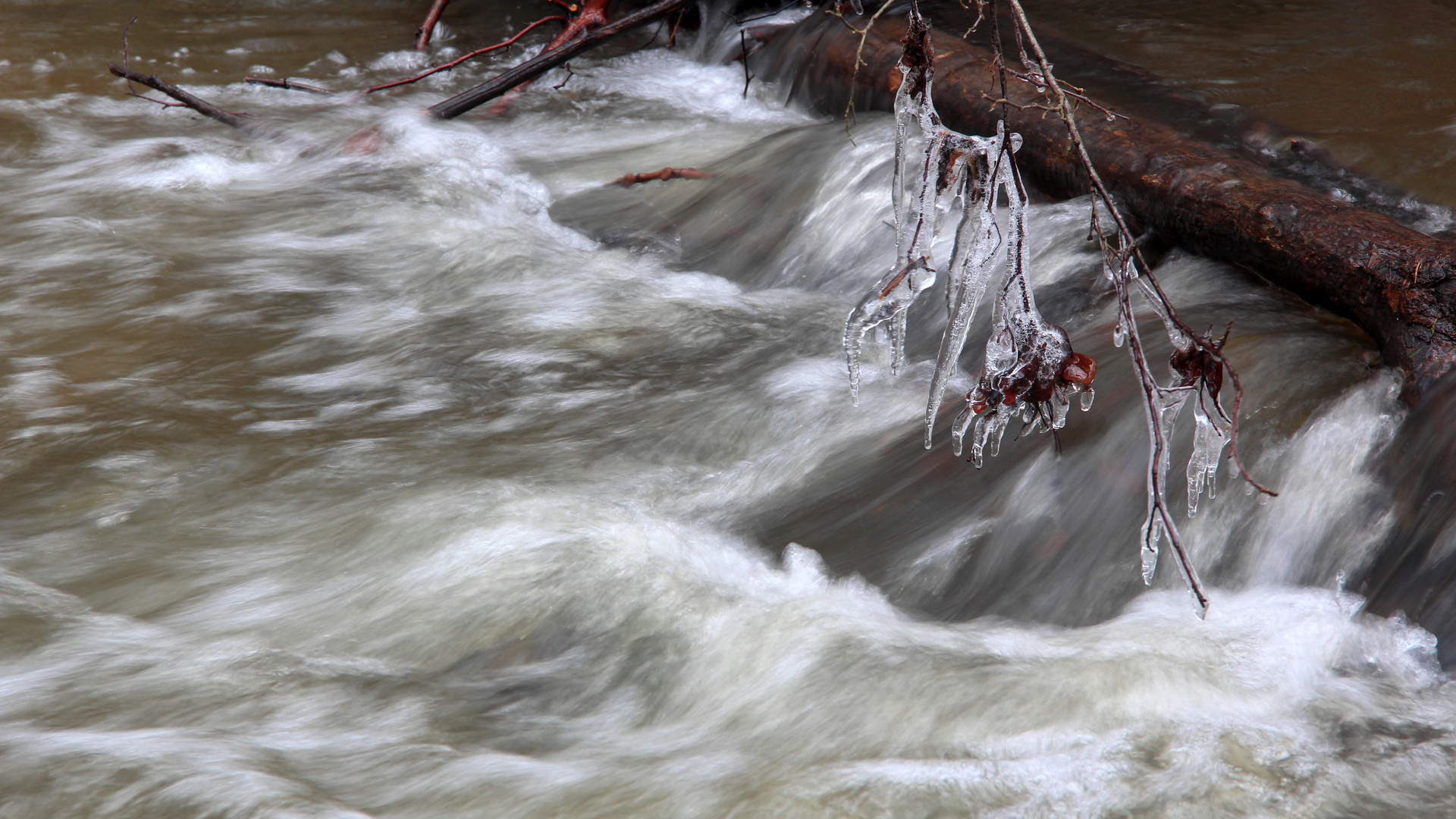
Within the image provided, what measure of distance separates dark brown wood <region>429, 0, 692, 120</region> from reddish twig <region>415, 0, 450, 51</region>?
1.41 metres

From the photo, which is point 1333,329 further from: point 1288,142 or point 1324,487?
point 1288,142

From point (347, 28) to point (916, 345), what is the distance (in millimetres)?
5680

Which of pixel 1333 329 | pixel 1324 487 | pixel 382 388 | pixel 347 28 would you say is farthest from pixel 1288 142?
pixel 347 28

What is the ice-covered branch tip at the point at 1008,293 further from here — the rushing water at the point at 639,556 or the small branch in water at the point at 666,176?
the small branch in water at the point at 666,176

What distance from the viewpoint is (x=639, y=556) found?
9.02 ft

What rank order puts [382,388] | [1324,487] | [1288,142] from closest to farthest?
[1324,487] → [382,388] → [1288,142]

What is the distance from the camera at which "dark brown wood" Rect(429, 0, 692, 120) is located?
6.02 meters

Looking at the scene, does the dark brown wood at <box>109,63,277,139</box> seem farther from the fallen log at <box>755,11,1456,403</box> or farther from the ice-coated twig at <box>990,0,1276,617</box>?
the ice-coated twig at <box>990,0,1276,617</box>

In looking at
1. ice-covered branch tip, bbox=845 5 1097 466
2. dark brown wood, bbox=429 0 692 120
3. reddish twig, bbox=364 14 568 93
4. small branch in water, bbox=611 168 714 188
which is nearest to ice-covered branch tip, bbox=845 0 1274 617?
ice-covered branch tip, bbox=845 5 1097 466

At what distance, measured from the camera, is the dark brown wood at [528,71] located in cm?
602

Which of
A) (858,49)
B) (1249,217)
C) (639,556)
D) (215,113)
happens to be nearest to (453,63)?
(215,113)

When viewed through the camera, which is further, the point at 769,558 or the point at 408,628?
the point at 769,558

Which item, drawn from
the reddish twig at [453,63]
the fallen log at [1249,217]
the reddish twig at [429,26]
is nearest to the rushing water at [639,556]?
the fallen log at [1249,217]

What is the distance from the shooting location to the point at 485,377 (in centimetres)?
378
